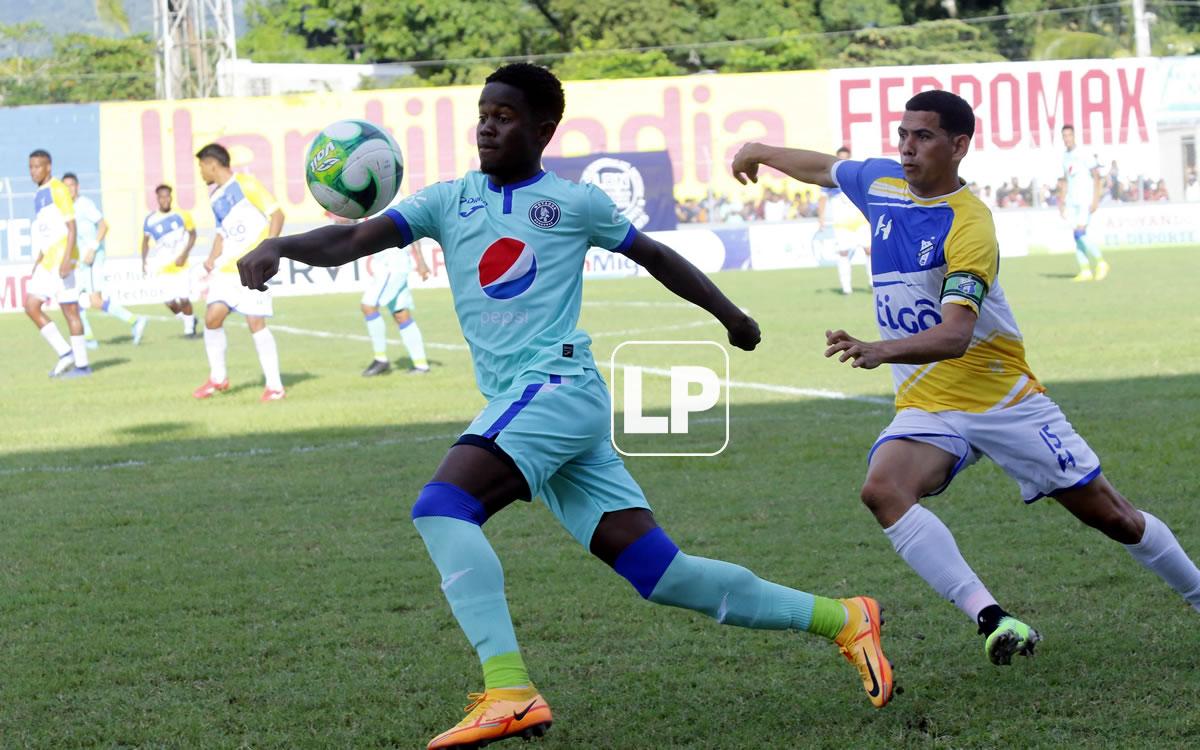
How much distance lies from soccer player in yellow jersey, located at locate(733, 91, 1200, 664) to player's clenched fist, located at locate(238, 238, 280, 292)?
1990 mm

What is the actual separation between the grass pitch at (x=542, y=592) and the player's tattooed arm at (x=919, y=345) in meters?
1.02

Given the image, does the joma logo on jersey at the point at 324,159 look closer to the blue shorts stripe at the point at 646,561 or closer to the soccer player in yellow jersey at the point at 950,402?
the blue shorts stripe at the point at 646,561

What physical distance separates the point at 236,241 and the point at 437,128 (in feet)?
82.0

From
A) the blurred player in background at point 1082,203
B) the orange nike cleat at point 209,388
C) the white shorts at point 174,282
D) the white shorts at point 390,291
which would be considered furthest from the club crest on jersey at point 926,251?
the blurred player in background at point 1082,203

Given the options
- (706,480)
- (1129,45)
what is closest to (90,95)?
(1129,45)

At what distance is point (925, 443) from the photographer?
5.07 m

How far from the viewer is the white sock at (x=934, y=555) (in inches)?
192

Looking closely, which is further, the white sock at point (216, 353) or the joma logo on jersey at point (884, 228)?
the white sock at point (216, 353)

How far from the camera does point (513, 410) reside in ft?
14.0

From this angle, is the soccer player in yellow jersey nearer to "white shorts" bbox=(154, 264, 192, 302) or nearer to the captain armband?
the captain armband

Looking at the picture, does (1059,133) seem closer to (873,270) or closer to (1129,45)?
(1129,45)

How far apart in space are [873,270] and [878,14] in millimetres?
55058

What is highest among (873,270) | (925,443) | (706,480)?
(873,270)

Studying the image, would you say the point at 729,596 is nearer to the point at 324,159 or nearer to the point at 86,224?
the point at 324,159
